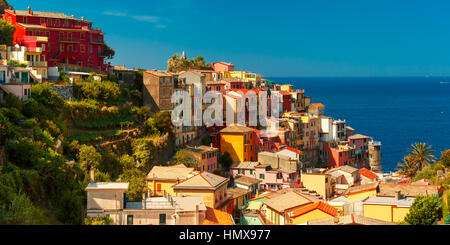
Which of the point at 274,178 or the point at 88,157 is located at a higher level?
the point at 88,157

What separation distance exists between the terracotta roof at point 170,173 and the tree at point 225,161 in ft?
33.6

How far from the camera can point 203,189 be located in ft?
109

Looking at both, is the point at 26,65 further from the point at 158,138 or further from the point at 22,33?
the point at 158,138

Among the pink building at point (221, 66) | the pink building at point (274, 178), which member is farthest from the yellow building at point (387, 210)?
the pink building at point (221, 66)

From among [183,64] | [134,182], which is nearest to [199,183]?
[134,182]

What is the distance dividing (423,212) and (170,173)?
17402 mm

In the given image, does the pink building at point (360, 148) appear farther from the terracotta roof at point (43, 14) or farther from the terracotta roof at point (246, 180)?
the terracotta roof at point (43, 14)

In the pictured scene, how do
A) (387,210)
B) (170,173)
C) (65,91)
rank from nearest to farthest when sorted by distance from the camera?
(387,210) → (170,173) → (65,91)

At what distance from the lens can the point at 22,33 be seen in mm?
43938

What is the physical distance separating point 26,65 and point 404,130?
271 ft

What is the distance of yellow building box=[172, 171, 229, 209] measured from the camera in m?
33.2

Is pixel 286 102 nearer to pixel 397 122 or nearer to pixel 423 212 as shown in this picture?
pixel 423 212
